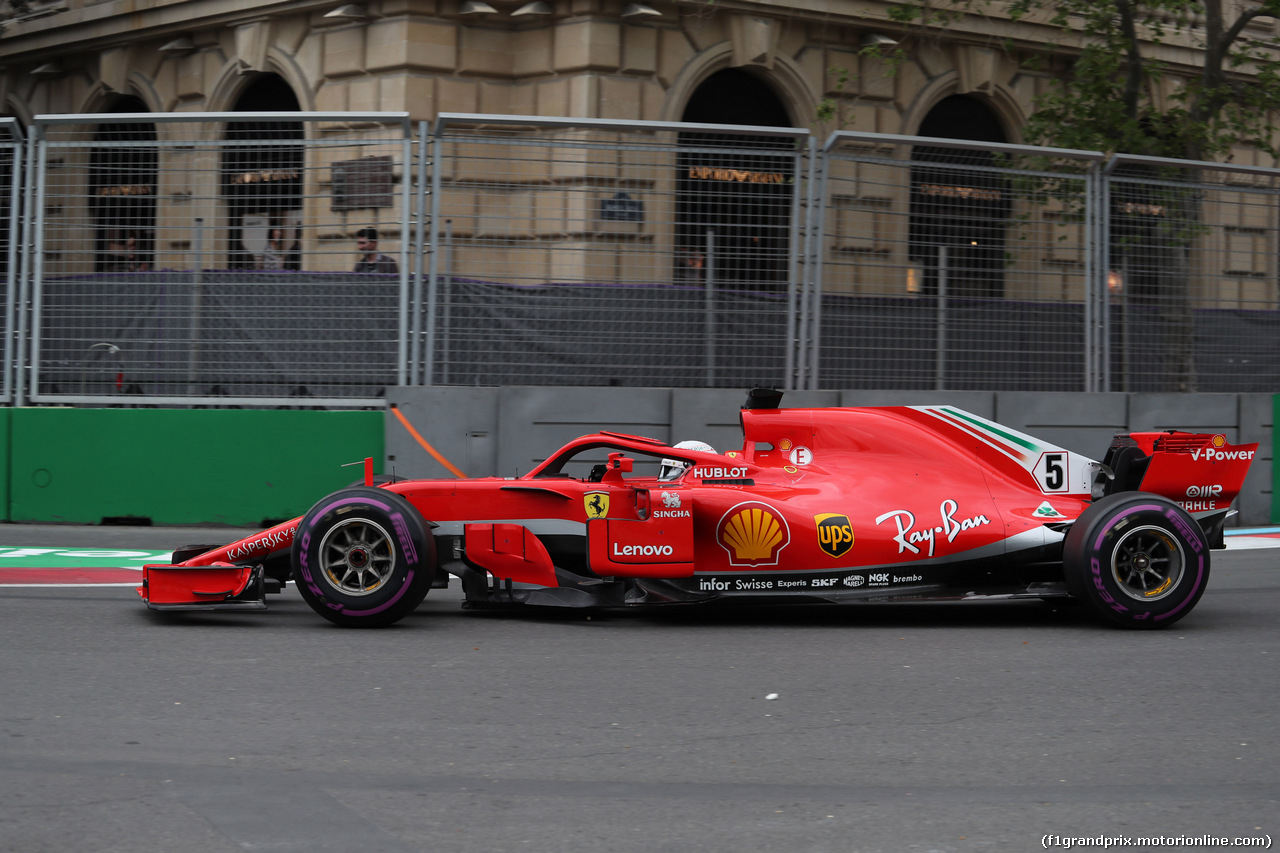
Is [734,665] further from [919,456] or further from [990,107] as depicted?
[990,107]

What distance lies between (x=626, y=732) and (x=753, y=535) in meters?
1.85

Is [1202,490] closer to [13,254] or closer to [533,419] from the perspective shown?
[533,419]

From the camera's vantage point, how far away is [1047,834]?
128 inches

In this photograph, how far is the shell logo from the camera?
5.84 metres

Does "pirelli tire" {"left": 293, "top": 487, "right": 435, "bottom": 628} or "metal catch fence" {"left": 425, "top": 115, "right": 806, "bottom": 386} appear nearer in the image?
"pirelli tire" {"left": 293, "top": 487, "right": 435, "bottom": 628}

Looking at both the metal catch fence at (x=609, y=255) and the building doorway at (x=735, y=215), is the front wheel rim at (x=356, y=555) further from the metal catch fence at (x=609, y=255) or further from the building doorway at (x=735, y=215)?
the building doorway at (x=735, y=215)

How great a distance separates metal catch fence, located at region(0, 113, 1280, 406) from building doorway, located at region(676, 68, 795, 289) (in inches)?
0.7

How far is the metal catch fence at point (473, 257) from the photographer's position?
9234 mm

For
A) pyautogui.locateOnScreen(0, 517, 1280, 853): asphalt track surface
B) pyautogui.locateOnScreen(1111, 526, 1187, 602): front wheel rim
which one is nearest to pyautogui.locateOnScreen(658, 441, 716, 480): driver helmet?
pyautogui.locateOnScreen(0, 517, 1280, 853): asphalt track surface

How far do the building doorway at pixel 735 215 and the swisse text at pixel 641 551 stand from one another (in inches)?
155

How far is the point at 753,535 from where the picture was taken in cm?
586

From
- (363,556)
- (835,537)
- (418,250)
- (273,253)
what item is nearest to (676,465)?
(835,537)

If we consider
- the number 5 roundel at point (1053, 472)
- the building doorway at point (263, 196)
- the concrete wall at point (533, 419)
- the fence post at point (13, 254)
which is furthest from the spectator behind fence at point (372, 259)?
the number 5 roundel at point (1053, 472)

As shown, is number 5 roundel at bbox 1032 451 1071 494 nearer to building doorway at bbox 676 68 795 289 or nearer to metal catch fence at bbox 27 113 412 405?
building doorway at bbox 676 68 795 289
